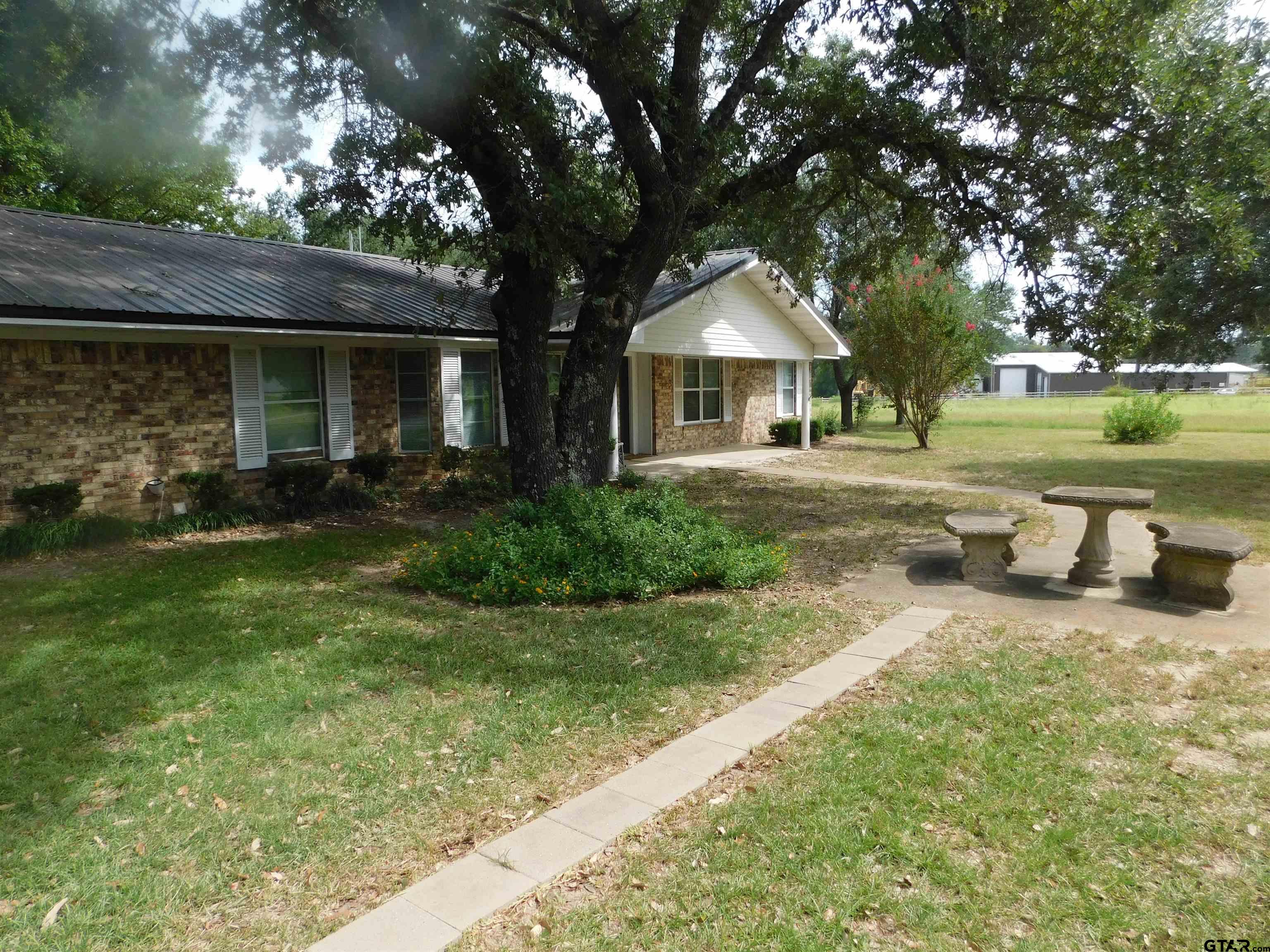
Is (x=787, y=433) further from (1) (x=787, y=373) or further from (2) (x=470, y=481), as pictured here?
(2) (x=470, y=481)

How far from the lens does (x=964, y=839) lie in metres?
3.29

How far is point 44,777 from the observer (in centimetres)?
386

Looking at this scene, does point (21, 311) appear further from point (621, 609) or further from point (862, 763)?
point (862, 763)

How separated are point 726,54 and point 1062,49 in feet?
13.9

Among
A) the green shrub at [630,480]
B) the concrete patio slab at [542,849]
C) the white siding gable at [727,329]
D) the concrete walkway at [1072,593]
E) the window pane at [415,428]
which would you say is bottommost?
the concrete patio slab at [542,849]

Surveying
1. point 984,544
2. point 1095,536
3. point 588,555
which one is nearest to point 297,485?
point 588,555

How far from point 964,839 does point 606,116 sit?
823cm

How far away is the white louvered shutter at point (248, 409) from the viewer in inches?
440

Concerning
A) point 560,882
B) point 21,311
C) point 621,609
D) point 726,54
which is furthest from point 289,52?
point 560,882

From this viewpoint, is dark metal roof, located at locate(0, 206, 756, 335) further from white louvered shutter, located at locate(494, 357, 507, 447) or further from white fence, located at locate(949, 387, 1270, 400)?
white fence, located at locate(949, 387, 1270, 400)

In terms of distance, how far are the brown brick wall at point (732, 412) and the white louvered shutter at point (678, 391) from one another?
0.09 metres

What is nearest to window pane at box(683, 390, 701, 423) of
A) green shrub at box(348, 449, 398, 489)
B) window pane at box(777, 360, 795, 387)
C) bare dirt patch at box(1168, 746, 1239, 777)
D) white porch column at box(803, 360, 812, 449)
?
white porch column at box(803, 360, 812, 449)

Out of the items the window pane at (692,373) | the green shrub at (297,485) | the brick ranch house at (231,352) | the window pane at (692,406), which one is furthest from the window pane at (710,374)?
the green shrub at (297,485)

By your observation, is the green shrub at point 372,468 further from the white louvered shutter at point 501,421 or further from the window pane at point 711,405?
the window pane at point 711,405
